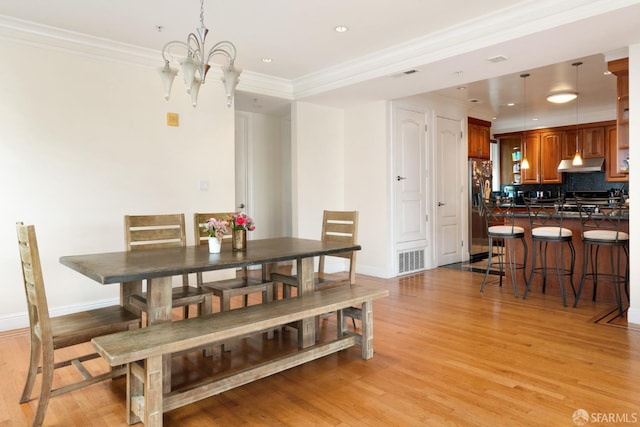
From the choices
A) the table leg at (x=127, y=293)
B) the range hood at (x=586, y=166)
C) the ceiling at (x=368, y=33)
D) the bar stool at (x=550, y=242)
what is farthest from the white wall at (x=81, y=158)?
the range hood at (x=586, y=166)

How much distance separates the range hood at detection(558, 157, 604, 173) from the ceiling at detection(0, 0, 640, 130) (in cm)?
319

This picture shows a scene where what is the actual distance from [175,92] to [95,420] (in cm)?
339

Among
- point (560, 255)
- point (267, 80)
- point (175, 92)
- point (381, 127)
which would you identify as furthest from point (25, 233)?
point (560, 255)

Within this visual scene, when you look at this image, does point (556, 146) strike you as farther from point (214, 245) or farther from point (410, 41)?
point (214, 245)

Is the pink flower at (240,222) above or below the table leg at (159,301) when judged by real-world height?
above

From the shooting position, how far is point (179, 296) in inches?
114

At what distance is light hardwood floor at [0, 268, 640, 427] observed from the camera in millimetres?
2123

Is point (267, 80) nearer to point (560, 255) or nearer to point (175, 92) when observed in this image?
point (175, 92)

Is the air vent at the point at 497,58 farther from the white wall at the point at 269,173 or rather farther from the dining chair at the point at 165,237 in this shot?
the white wall at the point at 269,173

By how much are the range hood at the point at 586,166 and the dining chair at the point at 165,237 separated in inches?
297

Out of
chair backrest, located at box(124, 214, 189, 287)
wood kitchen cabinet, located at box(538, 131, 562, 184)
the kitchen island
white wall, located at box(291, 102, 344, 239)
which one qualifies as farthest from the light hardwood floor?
wood kitchen cabinet, located at box(538, 131, 562, 184)

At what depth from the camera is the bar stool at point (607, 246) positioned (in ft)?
12.7

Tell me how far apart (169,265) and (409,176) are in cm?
425

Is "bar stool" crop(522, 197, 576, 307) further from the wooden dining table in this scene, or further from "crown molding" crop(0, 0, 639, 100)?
the wooden dining table
